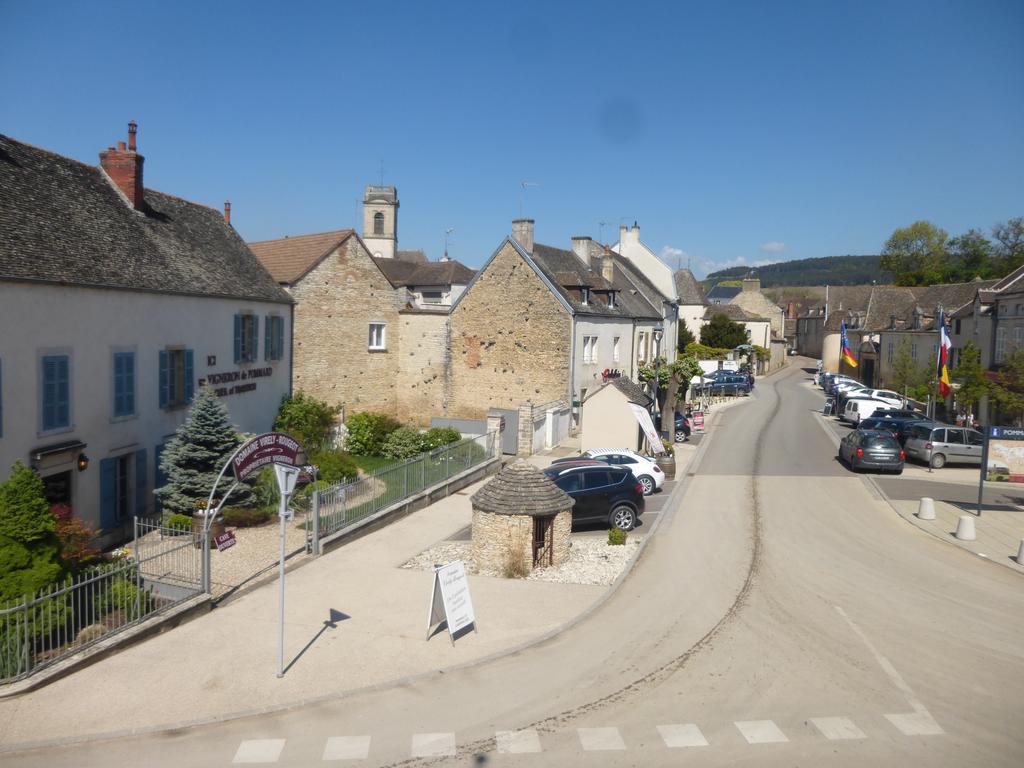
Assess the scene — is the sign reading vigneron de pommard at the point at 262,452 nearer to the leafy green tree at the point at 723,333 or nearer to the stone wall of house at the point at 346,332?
the stone wall of house at the point at 346,332

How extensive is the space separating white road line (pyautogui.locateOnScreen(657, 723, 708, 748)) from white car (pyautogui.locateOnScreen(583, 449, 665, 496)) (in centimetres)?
1329

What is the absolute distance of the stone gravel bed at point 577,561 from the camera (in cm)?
1459

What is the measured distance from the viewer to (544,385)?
32.0m

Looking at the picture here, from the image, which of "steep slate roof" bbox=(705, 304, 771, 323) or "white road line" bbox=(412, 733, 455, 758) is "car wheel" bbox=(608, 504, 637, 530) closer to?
"white road line" bbox=(412, 733, 455, 758)

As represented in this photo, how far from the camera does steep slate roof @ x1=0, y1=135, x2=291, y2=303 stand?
15273mm

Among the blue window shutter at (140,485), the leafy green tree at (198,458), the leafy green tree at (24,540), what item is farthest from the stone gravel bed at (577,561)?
the blue window shutter at (140,485)

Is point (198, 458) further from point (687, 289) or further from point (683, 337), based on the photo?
point (687, 289)

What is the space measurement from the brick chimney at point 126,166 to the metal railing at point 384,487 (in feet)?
32.4

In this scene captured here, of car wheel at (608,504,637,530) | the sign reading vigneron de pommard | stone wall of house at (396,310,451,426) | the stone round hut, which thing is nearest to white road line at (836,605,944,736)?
the stone round hut

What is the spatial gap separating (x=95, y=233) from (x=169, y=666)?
1161cm

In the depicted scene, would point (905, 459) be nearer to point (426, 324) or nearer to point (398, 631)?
point (426, 324)

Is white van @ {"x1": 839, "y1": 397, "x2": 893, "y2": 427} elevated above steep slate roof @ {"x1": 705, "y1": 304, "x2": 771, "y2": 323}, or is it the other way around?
steep slate roof @ {"x1": 705, "y1": 304, "x2": 771, "y2": 323}

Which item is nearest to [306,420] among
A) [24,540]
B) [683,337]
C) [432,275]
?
[24,540]

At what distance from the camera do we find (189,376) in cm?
2002
